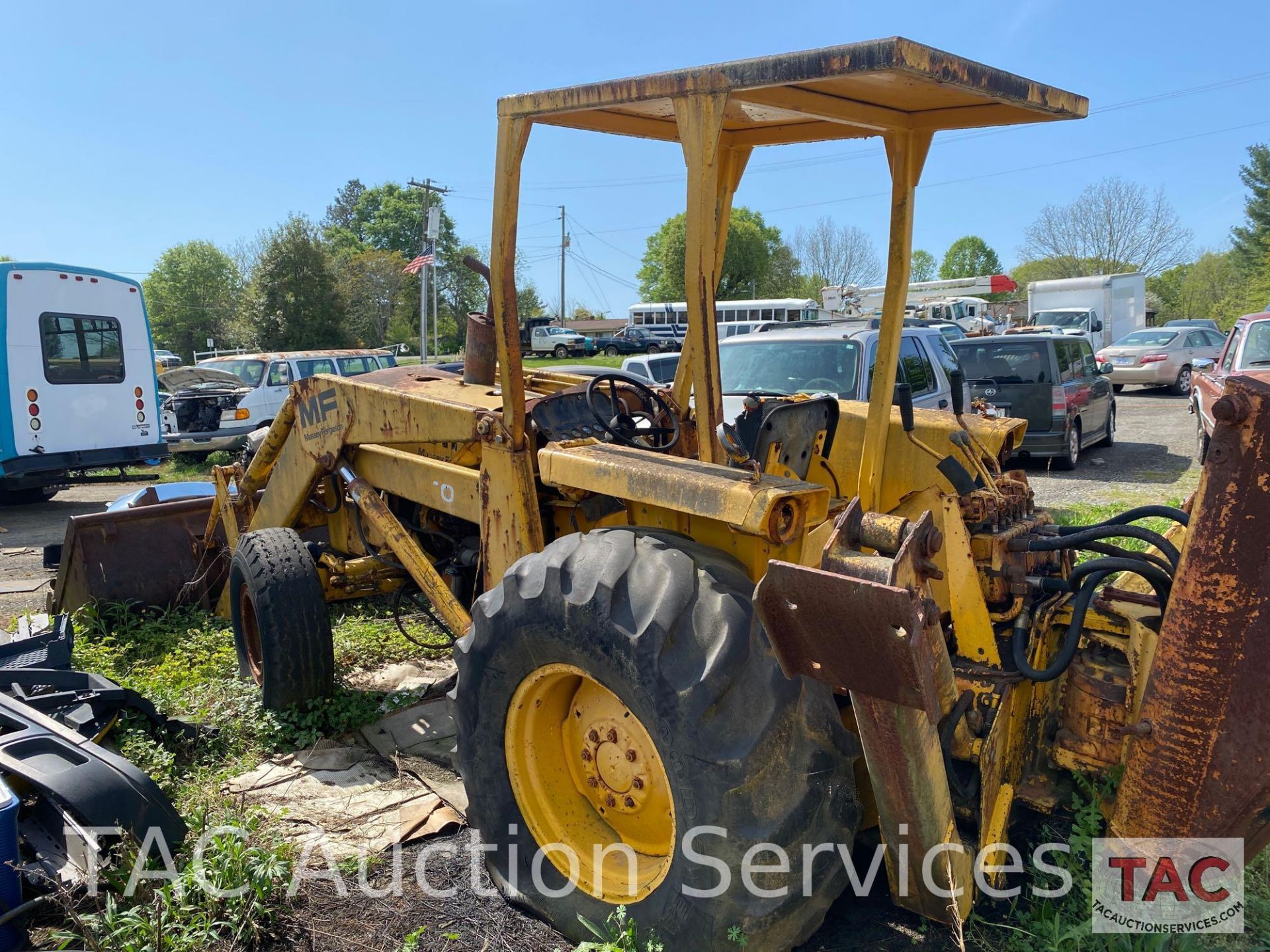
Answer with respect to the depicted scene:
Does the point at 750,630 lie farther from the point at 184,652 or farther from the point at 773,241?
the point at 773,241

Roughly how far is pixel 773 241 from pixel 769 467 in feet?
216

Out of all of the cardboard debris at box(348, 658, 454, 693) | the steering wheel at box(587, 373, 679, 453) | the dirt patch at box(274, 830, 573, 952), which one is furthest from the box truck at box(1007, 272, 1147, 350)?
the dirt patch at box(274, 830, 573, 952)

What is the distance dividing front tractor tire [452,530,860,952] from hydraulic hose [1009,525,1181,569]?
107cm

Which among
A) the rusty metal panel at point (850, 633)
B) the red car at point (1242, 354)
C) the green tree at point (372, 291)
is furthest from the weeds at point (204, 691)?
the green tree at point (372, 291)

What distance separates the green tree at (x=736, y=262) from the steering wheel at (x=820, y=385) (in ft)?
148

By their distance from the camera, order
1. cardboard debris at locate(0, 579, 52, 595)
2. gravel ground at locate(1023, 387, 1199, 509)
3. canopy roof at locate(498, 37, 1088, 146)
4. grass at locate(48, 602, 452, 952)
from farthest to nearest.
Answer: gravel ground at locate(1023, 387, 1199, 509)
cardboard debris at locate(0, 579, 52, 595)
grass at locate(48, 602, 452, 952)
canopy roof at locate(498, 37, 1088, 146)

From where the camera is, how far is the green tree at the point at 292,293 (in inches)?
1555

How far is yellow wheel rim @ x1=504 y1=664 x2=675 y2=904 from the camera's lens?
9.15 ft

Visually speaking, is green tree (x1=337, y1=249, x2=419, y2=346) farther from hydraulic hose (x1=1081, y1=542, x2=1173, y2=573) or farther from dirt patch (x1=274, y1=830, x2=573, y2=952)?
hydraulic hose (x1=1081, y1=542, x2=1173, y2=573)

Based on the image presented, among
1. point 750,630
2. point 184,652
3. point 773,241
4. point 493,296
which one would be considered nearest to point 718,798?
point 750,630

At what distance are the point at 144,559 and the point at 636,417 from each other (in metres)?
3.87

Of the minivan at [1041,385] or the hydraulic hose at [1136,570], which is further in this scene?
the minivan at [1041,385]

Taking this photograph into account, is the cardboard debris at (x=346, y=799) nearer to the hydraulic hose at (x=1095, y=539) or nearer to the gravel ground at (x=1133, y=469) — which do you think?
the hydraulic hose at (x=1095, y=539)

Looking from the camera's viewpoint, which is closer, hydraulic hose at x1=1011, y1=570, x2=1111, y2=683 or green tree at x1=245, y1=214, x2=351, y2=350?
hydraulic hose at x1=1011, y1=570, x2=1111, y2=683
